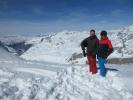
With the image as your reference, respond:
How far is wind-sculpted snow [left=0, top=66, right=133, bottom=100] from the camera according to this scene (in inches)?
316

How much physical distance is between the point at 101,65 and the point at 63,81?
324 centimetres

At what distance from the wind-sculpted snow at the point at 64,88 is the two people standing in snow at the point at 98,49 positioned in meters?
1.07

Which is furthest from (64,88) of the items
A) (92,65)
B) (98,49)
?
(98,49)

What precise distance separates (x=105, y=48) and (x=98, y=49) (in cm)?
38

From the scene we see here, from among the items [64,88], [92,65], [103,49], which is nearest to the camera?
[64,88]

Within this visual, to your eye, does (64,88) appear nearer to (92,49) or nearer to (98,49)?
(98,49)

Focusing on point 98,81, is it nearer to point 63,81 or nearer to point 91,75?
point 91,75

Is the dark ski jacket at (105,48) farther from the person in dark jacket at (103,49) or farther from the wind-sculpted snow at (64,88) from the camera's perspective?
the wind-sculpted snow at (64,88)

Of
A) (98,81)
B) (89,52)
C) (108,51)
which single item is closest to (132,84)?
(98,81)

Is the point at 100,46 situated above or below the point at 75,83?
above

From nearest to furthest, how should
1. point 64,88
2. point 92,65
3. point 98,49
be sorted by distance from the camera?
point 64,88 < point 98,49 < point 92,65

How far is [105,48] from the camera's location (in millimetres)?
12953

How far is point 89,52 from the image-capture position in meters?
13.5

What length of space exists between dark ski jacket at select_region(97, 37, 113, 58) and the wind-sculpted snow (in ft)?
4.36
